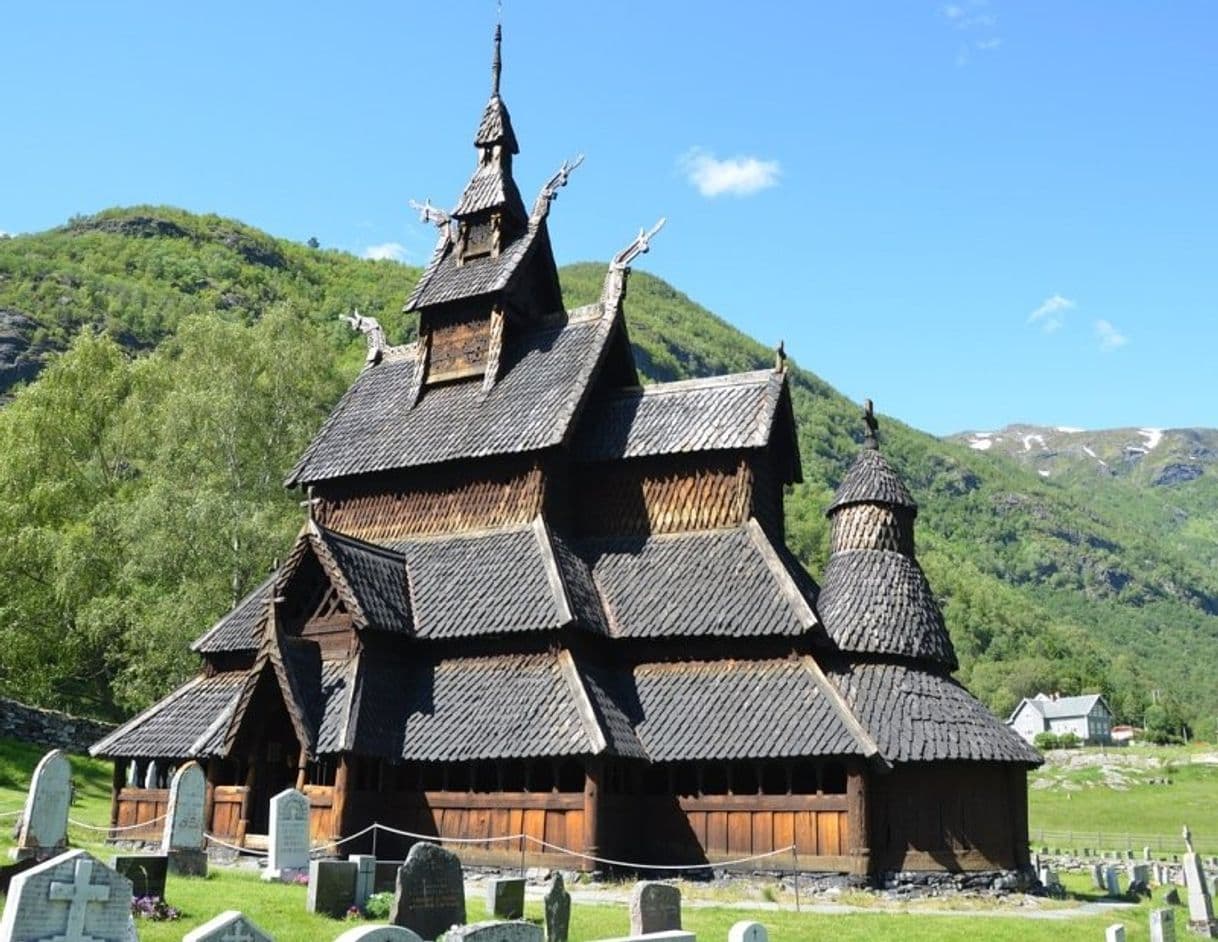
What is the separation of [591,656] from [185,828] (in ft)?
29.9

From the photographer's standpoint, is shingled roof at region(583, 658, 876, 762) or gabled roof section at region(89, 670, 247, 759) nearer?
shingled roof at region(583, 658, 876, 762)

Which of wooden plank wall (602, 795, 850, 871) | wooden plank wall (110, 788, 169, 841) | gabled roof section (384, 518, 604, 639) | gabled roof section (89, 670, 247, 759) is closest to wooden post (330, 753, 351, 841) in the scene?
gabled roof section (89, 670, 247, 759)

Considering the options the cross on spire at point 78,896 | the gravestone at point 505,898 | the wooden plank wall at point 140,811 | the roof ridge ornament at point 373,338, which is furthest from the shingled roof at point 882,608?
the cross on spire at point 78,896

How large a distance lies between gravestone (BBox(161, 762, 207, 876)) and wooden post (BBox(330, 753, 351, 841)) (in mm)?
4140

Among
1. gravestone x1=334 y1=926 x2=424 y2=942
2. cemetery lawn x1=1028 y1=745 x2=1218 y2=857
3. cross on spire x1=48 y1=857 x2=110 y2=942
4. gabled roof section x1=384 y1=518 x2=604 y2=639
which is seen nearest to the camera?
gravestone x1=334 y1=926 x2=424 y2=942

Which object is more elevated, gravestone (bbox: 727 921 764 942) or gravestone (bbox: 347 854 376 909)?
gravestone (bbox: 727 921 764 942)

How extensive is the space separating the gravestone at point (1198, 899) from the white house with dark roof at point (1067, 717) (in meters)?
100

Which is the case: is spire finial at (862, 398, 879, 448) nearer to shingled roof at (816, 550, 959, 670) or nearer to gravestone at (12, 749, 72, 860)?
shingled roof at (816, 550, 959, 670)

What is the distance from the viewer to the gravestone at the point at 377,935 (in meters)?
7.80

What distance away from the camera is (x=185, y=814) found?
1853 cm

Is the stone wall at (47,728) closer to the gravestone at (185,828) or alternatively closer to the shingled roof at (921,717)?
the gravestone at (185,828)

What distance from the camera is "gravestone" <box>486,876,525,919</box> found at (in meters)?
15.6

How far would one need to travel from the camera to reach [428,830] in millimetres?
23625

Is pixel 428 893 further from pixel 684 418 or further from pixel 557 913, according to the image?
pixel 684 418
